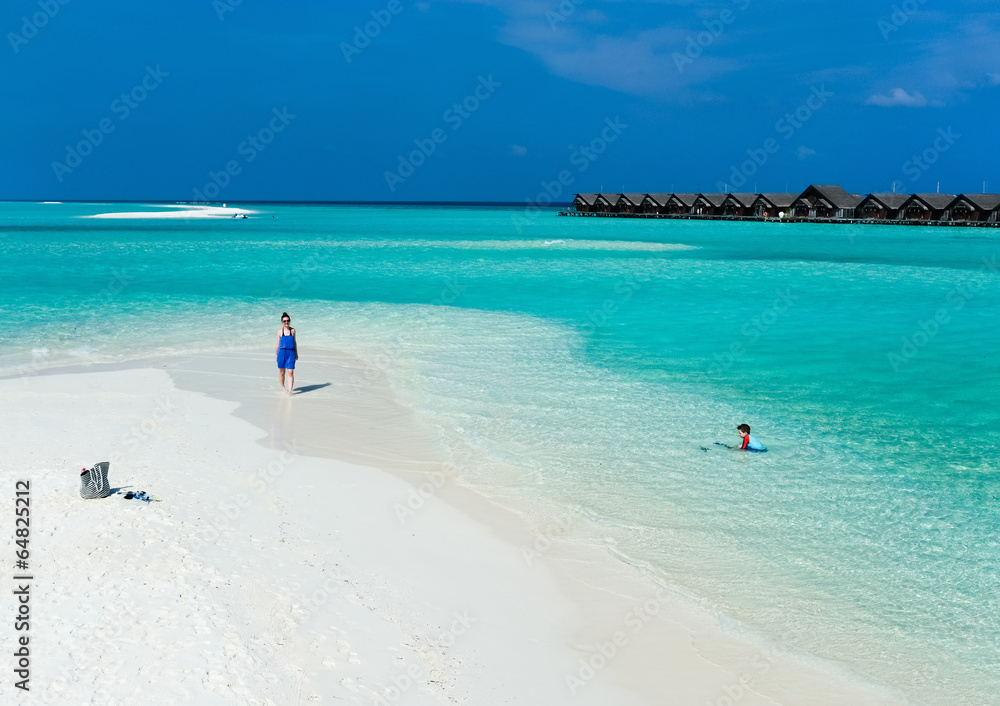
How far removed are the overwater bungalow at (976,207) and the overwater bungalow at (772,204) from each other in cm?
2158

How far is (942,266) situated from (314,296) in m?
36.0

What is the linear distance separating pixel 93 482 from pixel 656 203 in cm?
12728

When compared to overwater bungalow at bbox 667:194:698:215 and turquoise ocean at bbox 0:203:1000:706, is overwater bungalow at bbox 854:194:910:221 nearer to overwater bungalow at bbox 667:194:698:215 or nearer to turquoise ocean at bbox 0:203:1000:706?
overwater bungalow at bbox 667:194:698:215

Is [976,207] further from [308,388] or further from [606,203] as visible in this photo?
[308,388]

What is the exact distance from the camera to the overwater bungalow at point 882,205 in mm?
101625

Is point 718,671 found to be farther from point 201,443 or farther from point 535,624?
point 201,443

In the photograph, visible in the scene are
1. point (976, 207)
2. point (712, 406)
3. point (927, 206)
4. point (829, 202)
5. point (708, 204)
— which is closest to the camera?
point (712, 406)

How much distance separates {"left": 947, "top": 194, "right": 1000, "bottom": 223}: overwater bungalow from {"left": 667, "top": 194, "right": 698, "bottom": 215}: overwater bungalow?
36582 mm

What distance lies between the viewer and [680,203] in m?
125

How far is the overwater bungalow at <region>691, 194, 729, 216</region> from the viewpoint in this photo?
121625 millimetres

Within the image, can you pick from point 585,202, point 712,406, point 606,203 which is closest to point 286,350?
point 712,406

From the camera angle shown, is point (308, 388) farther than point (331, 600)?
Yes

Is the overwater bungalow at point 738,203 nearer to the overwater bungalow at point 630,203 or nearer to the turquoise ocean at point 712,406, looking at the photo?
the overwater bungalow at point 630,203

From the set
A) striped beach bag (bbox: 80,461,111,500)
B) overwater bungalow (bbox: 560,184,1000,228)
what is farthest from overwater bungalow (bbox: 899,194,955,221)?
striped beach bag (bbox: 80,461,111,500)
